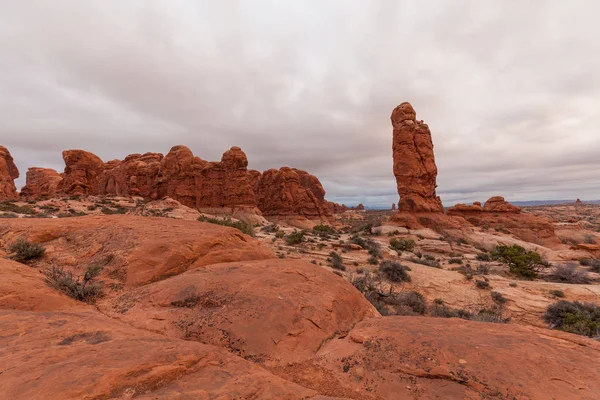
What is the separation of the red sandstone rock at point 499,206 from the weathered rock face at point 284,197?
30284 mm

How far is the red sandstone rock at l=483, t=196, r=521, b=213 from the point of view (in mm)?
42844

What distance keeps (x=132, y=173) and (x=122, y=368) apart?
52687 mm

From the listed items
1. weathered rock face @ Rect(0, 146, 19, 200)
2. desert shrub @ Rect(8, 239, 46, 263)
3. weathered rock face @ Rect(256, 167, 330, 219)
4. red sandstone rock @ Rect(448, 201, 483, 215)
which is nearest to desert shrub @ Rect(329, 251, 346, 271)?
desert shrub @ Rect(8, 239, 46, 263)

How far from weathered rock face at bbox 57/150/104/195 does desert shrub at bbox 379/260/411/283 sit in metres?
50.4

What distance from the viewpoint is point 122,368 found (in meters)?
2.60

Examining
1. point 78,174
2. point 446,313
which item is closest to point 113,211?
point 78,174

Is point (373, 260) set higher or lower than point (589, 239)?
higher

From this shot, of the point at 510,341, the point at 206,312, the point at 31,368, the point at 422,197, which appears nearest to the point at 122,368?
the point at 31,368

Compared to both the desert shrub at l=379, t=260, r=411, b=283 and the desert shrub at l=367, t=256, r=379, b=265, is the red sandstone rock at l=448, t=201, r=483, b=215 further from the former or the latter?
the desert shrub at l=379, t=260, r=411, b=283

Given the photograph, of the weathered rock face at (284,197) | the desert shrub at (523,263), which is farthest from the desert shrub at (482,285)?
the weathered rock face at (284,197)

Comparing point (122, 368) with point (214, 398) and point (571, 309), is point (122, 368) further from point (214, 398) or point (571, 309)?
point (571, 309)

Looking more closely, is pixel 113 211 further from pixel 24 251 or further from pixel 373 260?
pixel 373 260

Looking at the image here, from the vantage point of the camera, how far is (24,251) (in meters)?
6.35

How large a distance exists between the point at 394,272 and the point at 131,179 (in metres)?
46.8
